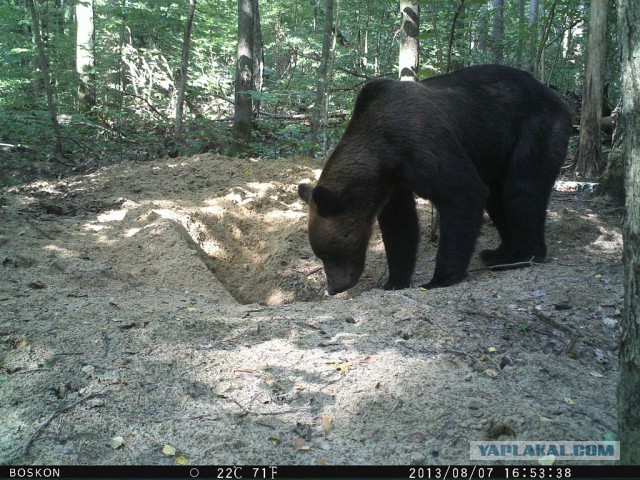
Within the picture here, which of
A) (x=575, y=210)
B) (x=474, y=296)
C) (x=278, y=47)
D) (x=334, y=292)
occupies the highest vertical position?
(x=278, y=47)

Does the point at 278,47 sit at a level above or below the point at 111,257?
above

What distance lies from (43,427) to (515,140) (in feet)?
17.7

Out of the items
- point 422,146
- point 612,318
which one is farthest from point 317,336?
point 422,146

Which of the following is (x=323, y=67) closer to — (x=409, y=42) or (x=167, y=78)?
(x=409, y=42)

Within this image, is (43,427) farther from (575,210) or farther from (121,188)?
(575,210)

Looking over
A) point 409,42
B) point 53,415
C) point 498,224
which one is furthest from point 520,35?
point 53,415

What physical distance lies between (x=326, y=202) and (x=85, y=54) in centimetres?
1302

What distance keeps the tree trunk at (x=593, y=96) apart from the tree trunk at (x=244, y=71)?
649cm

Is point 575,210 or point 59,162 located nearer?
point 575,210

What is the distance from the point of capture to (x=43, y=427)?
271 cm

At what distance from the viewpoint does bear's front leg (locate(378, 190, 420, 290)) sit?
6.30 m

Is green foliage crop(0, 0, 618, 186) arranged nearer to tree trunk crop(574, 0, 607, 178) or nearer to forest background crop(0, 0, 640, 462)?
forest background crop(0, 0, 640, 462)

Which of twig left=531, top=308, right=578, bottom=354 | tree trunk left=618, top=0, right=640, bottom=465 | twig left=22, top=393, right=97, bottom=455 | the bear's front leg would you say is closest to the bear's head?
the bear's front leg

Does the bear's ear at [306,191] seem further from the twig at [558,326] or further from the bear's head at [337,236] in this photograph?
the twig at [558,326]
